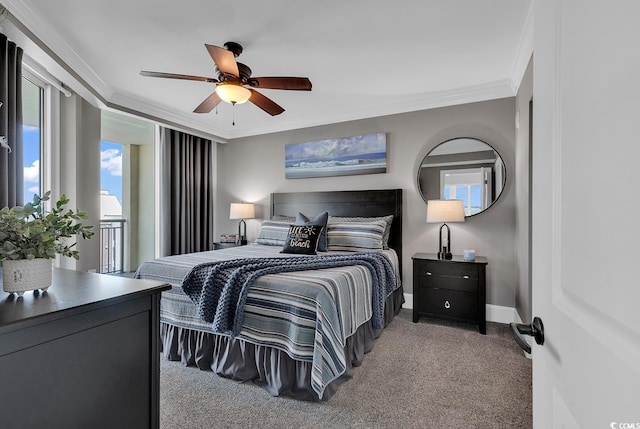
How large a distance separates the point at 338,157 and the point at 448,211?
5.61ft

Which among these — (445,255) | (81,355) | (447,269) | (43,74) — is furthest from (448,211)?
(43,74)

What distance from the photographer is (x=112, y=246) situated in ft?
18.8

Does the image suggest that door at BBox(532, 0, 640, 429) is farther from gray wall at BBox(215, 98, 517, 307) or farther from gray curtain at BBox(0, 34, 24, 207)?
gray curtain at BBox(0, 34, 24, 207)

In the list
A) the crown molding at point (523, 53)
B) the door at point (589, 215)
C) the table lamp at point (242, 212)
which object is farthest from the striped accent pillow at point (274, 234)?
the door at point (589, 215)

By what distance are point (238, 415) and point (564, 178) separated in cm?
198

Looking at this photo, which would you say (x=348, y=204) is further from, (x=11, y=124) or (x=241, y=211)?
(x=11, y=124)

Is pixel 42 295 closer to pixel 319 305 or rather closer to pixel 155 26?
pixel 319 305

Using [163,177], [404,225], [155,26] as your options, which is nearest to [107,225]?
[163,177]

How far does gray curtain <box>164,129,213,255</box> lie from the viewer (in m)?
4.77

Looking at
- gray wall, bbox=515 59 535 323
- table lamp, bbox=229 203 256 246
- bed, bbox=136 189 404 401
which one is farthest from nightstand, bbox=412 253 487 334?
table lamp, bbox=229 203 256 246

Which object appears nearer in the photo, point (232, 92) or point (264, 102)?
point (232, 92)

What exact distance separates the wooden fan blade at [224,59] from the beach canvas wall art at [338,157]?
6.93 feet

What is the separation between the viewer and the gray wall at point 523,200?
2652mm

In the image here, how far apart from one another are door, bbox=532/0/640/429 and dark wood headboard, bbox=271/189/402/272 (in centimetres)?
319
